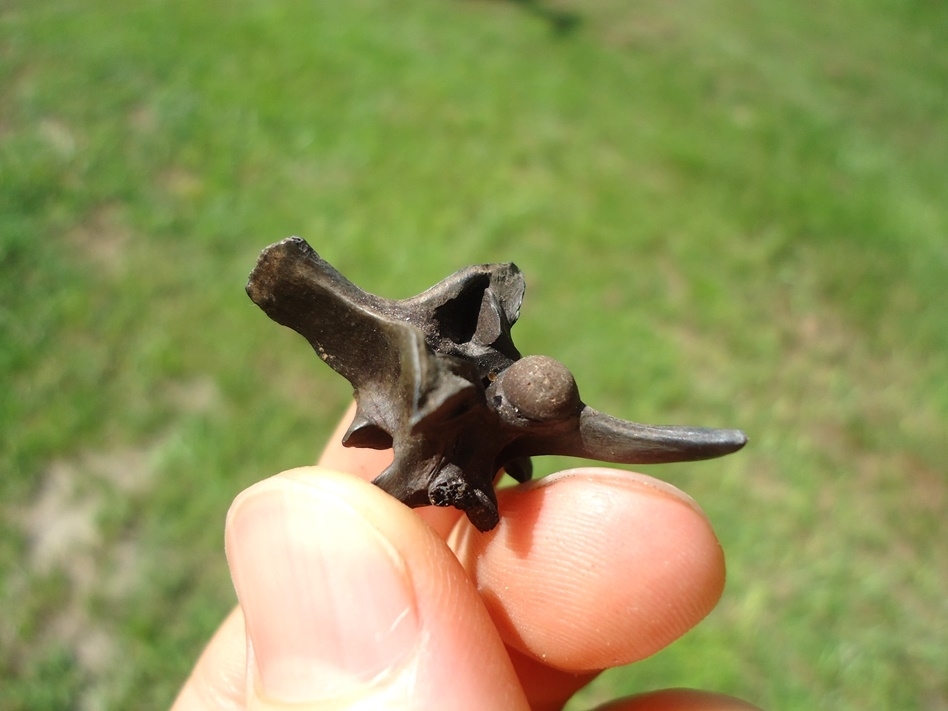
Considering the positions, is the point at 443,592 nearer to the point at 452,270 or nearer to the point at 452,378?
the point at 452,378

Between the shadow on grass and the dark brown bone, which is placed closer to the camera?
the dark brown bone

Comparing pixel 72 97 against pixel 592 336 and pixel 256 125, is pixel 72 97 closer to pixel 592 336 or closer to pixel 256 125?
pixel 256 125

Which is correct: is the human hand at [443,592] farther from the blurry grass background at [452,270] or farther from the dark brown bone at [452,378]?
the blurry grass background at [452,270]

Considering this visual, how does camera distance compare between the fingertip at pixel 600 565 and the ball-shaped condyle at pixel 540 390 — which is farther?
the fingertip at pixel 600 565

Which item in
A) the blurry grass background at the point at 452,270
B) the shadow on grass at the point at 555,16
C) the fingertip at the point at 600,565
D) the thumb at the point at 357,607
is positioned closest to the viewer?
the thumb at the point at 357,607

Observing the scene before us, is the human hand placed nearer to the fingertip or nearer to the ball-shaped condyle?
the fingertip

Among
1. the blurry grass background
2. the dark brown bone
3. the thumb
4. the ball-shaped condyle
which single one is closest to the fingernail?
the thumb

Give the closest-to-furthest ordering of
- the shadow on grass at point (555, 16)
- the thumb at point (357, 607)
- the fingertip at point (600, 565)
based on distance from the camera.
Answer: the thumb at point (357, 607), the fingertip at point (600, 565), the shadow on grass at point (555, 16)

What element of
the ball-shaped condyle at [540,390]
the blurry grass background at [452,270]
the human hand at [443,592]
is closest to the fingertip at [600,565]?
the human hand at [443,592]
